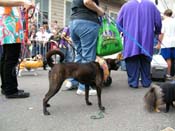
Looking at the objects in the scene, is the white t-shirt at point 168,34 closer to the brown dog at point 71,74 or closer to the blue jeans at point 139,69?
the blue jeans at point 139,69

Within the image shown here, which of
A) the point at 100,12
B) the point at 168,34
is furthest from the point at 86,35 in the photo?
the point at 168,34

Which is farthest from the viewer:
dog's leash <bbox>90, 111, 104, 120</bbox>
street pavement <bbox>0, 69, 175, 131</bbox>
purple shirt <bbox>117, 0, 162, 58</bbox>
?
purple shirt <bbox>117, 0, 162, 58</bbox>

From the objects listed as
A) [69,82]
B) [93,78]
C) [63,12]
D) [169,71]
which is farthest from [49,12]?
[93,78]

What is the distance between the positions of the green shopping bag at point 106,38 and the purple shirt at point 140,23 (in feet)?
3.50

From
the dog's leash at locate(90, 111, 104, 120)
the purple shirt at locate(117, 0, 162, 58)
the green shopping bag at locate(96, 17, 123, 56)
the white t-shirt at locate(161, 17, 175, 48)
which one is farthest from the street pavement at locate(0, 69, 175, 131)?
the white t-shirt at locate(161, 17, 175, 48)

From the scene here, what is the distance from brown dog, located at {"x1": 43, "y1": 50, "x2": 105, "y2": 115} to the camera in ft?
15.2

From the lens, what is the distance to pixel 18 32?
5434mm

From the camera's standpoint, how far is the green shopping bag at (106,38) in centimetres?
562

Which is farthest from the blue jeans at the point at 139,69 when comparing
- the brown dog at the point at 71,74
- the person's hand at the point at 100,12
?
the brown dog at the point at 71,74

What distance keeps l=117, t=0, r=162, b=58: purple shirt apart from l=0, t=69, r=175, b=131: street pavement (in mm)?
1139

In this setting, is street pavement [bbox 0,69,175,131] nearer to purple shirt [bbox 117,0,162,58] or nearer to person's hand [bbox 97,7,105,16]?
purple shirt [bbox 117,0,162,58]

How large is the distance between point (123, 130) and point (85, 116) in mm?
704

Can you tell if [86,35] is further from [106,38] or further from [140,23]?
[140,23]

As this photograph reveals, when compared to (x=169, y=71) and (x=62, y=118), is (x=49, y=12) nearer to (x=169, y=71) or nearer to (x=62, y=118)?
(x=169, y=71)
